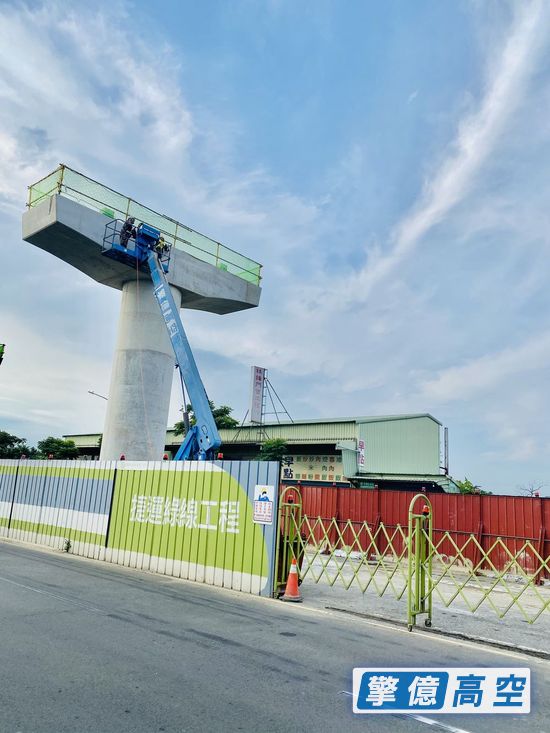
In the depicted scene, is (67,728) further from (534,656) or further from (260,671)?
(534,656)

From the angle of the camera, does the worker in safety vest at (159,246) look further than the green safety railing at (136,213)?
Yes

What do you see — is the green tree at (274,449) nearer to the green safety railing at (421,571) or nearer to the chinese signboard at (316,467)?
the chinese signboard at (316,467)

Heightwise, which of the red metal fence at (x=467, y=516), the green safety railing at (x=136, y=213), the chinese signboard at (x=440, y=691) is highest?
the green safety railing at (x=136, y=213)

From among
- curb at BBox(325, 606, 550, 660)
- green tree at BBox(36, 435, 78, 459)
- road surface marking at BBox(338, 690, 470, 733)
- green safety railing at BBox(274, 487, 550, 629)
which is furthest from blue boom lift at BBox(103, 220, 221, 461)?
green tree at BBox(36, 435, 78, 459)

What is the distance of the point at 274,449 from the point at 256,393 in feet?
16.4

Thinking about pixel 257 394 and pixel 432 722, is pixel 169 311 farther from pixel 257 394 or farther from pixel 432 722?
pixel 257 394

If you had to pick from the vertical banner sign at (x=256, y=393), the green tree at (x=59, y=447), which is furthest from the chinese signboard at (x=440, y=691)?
the green tree at (x=59, y=447)

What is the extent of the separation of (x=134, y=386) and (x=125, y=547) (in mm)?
8547

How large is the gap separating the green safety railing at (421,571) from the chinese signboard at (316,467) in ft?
40.6

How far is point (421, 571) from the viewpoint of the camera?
9805mm

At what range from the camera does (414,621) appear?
9219 millimetres

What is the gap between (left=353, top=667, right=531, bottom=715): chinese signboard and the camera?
5450 mm

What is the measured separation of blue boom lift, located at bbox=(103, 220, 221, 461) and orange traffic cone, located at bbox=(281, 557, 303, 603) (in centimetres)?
487

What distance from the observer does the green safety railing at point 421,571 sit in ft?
31.9
